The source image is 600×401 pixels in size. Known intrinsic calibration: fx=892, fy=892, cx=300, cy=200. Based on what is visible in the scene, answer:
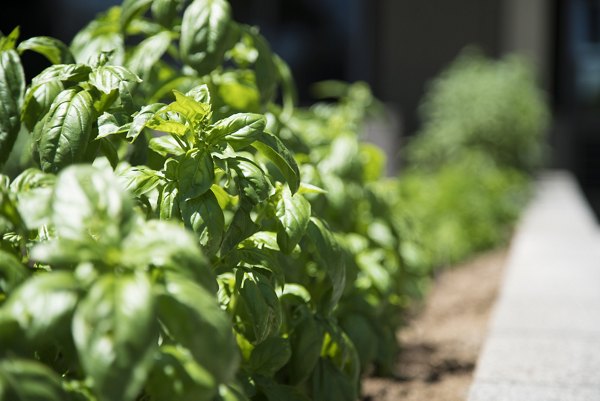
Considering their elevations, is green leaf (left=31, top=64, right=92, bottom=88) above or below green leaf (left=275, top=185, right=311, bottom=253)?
above

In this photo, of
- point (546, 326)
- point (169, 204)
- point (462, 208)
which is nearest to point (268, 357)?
point (169, 204)

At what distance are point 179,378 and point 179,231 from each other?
201mm

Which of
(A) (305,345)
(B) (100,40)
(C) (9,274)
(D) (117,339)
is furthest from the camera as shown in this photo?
(B) (100,40)

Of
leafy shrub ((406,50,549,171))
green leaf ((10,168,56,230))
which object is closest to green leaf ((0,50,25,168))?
green leaf ((10,168,56,230))

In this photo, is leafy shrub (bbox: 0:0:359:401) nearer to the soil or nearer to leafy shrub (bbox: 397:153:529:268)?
the soil

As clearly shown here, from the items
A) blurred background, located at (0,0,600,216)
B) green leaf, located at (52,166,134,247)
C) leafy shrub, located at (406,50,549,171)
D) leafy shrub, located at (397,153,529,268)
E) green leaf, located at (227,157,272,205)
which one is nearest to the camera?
green leaf, located at (52,166,134,247)

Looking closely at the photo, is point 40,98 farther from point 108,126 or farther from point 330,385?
point 330,385

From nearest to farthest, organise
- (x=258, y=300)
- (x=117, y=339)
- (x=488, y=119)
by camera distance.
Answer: (x=117, y=339) → (x=258, y=300) → (x=488, y=119)

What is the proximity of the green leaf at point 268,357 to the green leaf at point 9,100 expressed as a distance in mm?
633

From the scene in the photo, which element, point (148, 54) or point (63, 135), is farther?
point (148, 54)

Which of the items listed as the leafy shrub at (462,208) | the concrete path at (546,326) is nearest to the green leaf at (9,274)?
the concrete path at (546,326)

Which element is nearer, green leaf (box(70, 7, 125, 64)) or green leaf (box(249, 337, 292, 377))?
green leaf (box(249, 337, 292, 377))

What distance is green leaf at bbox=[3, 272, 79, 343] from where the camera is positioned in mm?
1114

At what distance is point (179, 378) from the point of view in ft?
4.00
